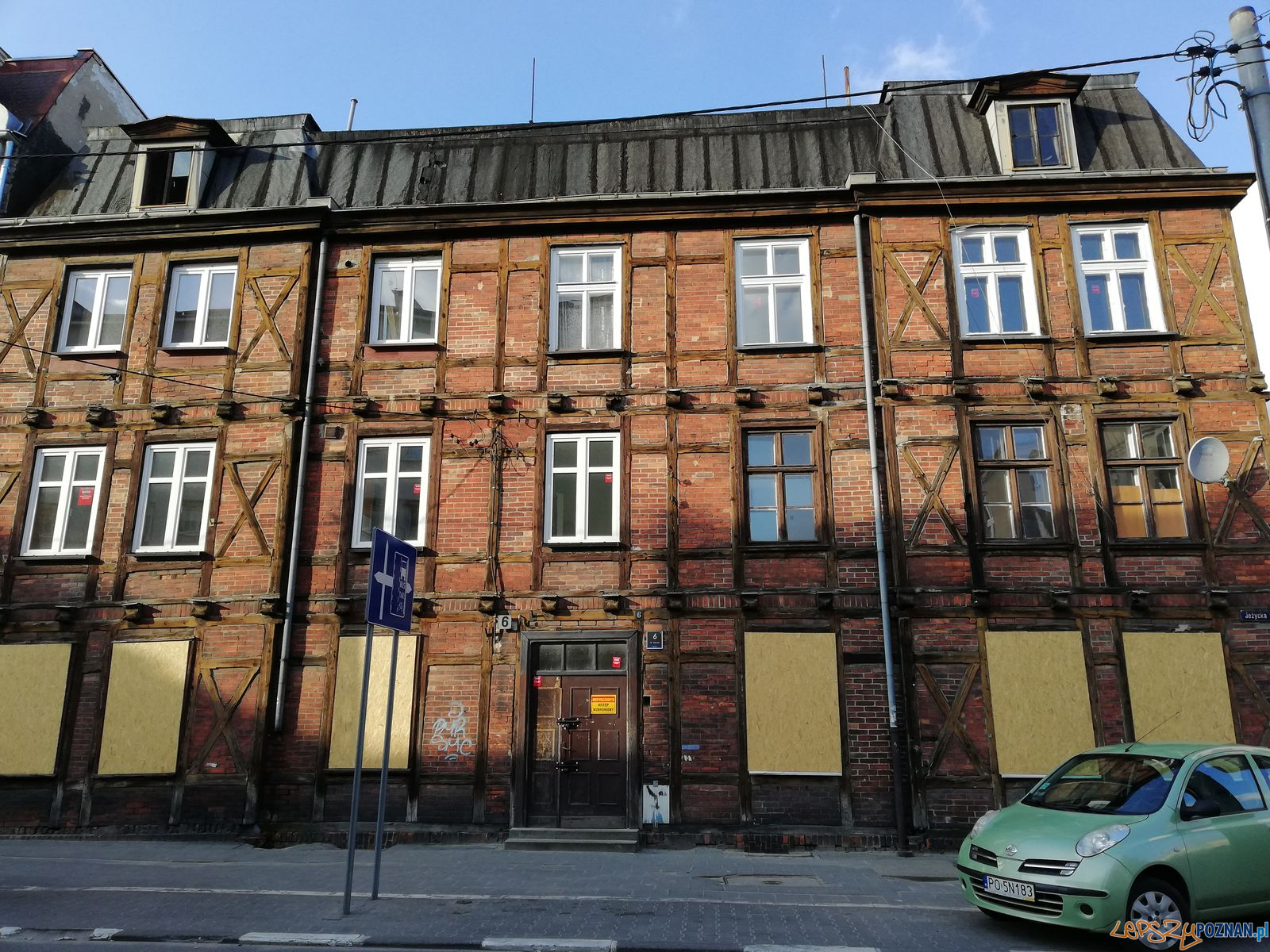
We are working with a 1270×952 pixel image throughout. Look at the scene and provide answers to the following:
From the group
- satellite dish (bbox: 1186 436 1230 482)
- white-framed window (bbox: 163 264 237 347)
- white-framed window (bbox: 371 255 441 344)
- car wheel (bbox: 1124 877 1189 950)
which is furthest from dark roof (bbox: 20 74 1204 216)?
car wheel (bbox: 1124 877 1189 950)

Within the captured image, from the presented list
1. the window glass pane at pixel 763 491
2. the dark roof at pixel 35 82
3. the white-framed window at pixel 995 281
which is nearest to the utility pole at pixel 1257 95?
the white-framed window at pixel 995 281

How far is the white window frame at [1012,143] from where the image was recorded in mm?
14477

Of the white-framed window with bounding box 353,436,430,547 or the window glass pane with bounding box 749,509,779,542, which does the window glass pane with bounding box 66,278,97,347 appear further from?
the window glass pane with bounding box 749,509,779,542

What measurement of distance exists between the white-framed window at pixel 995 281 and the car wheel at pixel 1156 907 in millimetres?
8779

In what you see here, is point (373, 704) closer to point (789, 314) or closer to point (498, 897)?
→ point (498, 897)

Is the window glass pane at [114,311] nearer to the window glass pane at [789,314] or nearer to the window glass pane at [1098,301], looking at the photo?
the window glass pane at [789,314]

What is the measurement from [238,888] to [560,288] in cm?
955

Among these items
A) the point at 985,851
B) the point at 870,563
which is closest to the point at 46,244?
the point at 870,563

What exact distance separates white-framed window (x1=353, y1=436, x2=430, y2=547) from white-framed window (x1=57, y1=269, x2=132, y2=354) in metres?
4.87

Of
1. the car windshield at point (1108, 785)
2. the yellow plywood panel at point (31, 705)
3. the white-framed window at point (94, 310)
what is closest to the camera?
the car windshield at point (1108, 785)

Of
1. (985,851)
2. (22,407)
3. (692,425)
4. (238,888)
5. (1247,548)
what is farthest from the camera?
(22,407)

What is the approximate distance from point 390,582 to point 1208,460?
11.0m

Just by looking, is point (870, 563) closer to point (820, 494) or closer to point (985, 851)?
point (820, 494)

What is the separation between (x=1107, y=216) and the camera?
14.1 metres
